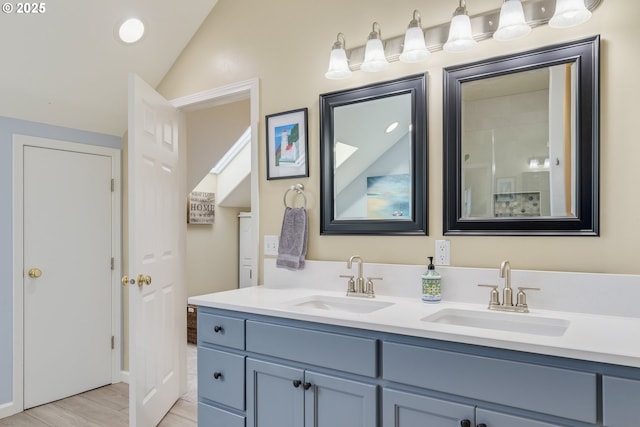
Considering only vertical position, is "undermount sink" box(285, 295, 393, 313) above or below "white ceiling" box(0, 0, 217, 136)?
below

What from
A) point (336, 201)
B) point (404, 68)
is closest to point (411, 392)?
point (336, 201)

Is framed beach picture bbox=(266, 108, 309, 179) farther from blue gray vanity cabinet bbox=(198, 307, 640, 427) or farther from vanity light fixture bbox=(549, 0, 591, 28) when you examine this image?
vanity light fixture bbox=(549, 0, 591, 28)

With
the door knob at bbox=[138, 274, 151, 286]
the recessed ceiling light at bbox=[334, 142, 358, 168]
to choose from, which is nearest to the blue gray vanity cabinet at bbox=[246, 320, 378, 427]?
the door knob at bbox=[138, 274, 151, 286]

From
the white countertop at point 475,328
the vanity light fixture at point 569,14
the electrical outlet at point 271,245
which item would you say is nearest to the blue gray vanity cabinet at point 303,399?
the white countertop at point 475,328

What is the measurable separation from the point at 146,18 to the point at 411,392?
8.45 ft

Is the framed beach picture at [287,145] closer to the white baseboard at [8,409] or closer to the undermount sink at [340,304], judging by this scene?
the undermount sink at [340,304]

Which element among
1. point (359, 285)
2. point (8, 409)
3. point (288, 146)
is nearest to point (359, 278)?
point (359, 285)

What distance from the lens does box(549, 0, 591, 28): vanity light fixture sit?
154 centimetres

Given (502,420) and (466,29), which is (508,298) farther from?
(466,29)

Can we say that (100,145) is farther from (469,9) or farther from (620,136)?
(620,136)

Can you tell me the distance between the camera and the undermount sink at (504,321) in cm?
152

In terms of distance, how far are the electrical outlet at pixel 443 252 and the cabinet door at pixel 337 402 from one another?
0.67 meters

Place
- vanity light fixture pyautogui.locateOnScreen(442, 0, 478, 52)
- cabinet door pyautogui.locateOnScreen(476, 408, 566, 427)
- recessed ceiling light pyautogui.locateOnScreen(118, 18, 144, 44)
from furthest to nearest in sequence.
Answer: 1. recessed ceiling light pyautogui.locateOnScreen(118, 18, 144, 44)
2. vanity light fixture pyautogui.locateOnScreen(442, 0, 478, 52)
3. cabinet door pyautogui.locateOnScreen(476, 408, 566, 427)

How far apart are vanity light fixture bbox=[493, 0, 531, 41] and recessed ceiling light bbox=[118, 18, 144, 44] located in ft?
6.95
